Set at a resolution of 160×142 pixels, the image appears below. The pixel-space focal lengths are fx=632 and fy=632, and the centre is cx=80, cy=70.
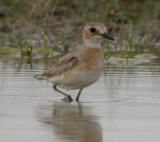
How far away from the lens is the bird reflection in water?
651 centimetres

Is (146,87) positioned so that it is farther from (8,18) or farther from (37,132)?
(8,18)

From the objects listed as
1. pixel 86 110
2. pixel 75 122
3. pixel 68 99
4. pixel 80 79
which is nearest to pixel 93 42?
pixel 80 79

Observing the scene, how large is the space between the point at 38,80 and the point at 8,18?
10108 mm

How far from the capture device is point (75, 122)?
737 cm

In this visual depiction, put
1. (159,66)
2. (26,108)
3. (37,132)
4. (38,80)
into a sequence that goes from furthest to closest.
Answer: (159,66) < (38,80) < (26,108) < (37,132)

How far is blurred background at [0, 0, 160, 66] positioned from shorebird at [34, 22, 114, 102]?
13.1ft

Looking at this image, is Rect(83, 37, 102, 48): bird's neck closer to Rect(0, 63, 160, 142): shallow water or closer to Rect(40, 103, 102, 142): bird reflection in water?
Rect(0, 63, 160, 142): shallow water

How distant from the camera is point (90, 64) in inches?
354

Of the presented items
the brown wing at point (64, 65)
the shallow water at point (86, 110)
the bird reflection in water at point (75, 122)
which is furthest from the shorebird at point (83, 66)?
the bird reflection in water at point (75, 122)

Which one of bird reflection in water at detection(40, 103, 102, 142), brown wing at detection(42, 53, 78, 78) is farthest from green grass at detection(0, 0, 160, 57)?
bird reflection in water at detection(40, 103, 102, 142)

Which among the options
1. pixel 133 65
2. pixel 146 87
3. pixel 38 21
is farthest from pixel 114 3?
pixel 146 87

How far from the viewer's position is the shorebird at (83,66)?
29.4ft

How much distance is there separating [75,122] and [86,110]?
875 millimetres

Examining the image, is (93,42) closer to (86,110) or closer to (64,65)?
(64,65)
